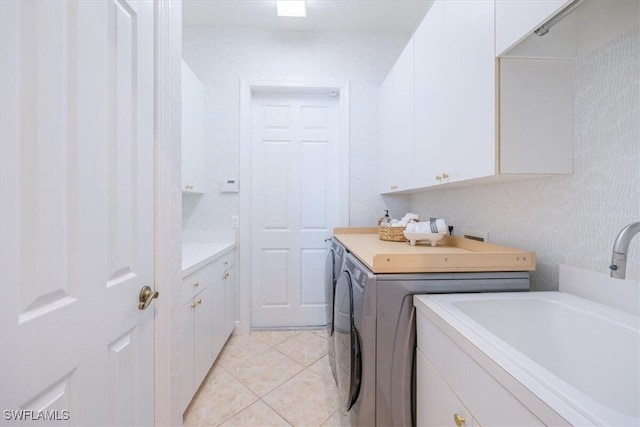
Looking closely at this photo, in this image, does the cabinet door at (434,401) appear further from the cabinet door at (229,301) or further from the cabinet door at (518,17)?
the cabinet door at (229,301)

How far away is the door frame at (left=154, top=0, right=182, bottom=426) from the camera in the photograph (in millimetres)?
1047

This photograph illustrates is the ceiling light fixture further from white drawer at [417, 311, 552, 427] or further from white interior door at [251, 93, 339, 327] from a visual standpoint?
white drawer at [417, 311, 552, 427]

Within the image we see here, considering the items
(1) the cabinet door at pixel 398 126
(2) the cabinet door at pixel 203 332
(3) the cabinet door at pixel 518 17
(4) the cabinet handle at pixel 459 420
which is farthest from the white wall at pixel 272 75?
(4) the cabinet handle at pixel 459 420

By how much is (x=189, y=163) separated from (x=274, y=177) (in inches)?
30.1

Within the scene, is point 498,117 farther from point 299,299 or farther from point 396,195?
point 299,299

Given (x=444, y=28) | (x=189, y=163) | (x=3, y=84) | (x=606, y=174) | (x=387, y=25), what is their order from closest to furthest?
1. (x=3, y=84)
2. (x=606, y=174)
3. (x=444, y=28)
4. (x=189, y=163)
5. (x=387, y=25)

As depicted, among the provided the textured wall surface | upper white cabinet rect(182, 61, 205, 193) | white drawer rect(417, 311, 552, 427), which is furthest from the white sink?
upper white cabinet rect(182, 61, 205, 193)

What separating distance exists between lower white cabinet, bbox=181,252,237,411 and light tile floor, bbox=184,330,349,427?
0.12 metres

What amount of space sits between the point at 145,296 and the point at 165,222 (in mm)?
275

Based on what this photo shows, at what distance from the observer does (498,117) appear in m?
1.01

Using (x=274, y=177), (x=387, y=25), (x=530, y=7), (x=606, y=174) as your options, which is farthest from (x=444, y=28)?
(x=274, y=177)

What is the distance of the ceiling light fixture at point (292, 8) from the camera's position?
6.71 ft

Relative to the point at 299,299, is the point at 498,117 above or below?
above

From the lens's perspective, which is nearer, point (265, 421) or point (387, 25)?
point (265, 421)
